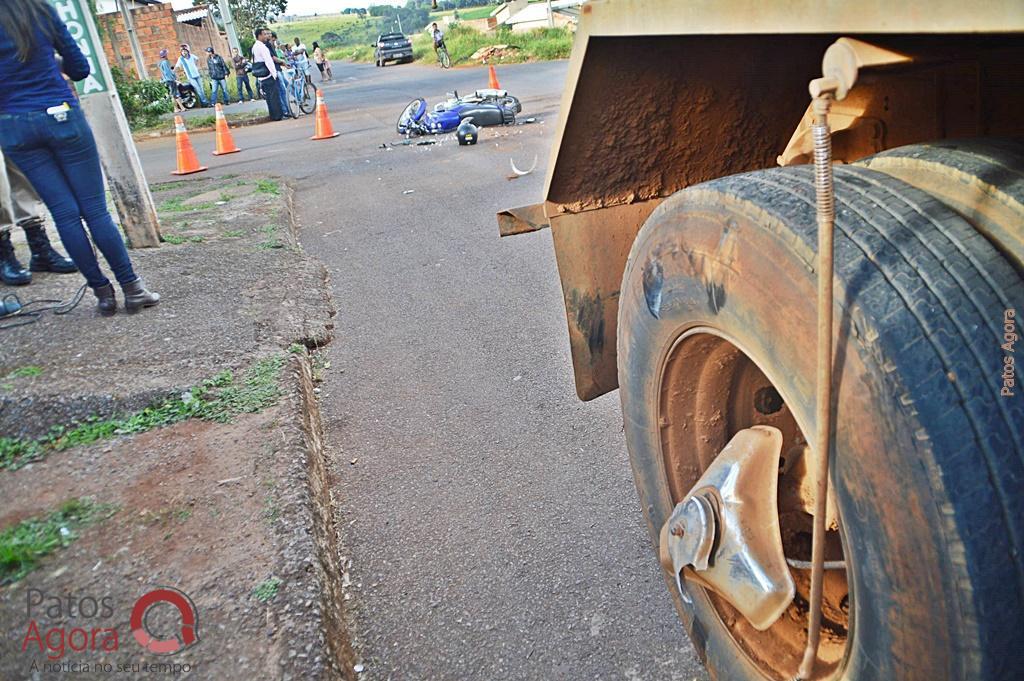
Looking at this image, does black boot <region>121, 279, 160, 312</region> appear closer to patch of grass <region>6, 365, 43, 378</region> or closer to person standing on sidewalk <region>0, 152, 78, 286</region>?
→ patch of grass <region>6, 365, 43, 378</region>

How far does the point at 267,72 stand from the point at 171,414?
15.4 meters

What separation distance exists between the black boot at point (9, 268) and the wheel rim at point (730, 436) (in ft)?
Answer: 17.3

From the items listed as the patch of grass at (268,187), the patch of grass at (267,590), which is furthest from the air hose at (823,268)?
the patch of grass at (268,187)

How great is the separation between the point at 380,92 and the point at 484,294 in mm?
20118

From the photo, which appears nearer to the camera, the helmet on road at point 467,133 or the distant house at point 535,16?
the helmet on road at point 467,133

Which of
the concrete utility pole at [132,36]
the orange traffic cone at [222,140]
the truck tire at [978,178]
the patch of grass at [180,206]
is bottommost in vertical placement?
the patch of grass at [180,206]

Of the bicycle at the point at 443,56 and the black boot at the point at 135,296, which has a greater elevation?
the bicycle at the point at 443,56

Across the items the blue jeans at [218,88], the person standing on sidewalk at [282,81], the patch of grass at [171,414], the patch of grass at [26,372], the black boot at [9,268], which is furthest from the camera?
the blue jeans at [218,88]

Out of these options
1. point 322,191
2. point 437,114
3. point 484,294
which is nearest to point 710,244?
point 484,294

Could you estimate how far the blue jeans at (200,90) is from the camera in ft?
80.4

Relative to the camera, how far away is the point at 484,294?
5188 mm

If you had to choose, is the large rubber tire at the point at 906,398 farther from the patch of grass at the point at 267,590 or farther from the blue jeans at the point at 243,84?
the blue jeans at the point at 243,84

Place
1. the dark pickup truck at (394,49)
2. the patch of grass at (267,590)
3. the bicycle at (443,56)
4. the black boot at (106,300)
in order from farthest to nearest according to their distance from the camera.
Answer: the dark pickup truck at (394,49) → the bicycle at (443,56) → the black boot at (106,300) → the patch of grass at (267,590)

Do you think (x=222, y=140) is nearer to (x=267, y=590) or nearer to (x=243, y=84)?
(x=267, y=590)
